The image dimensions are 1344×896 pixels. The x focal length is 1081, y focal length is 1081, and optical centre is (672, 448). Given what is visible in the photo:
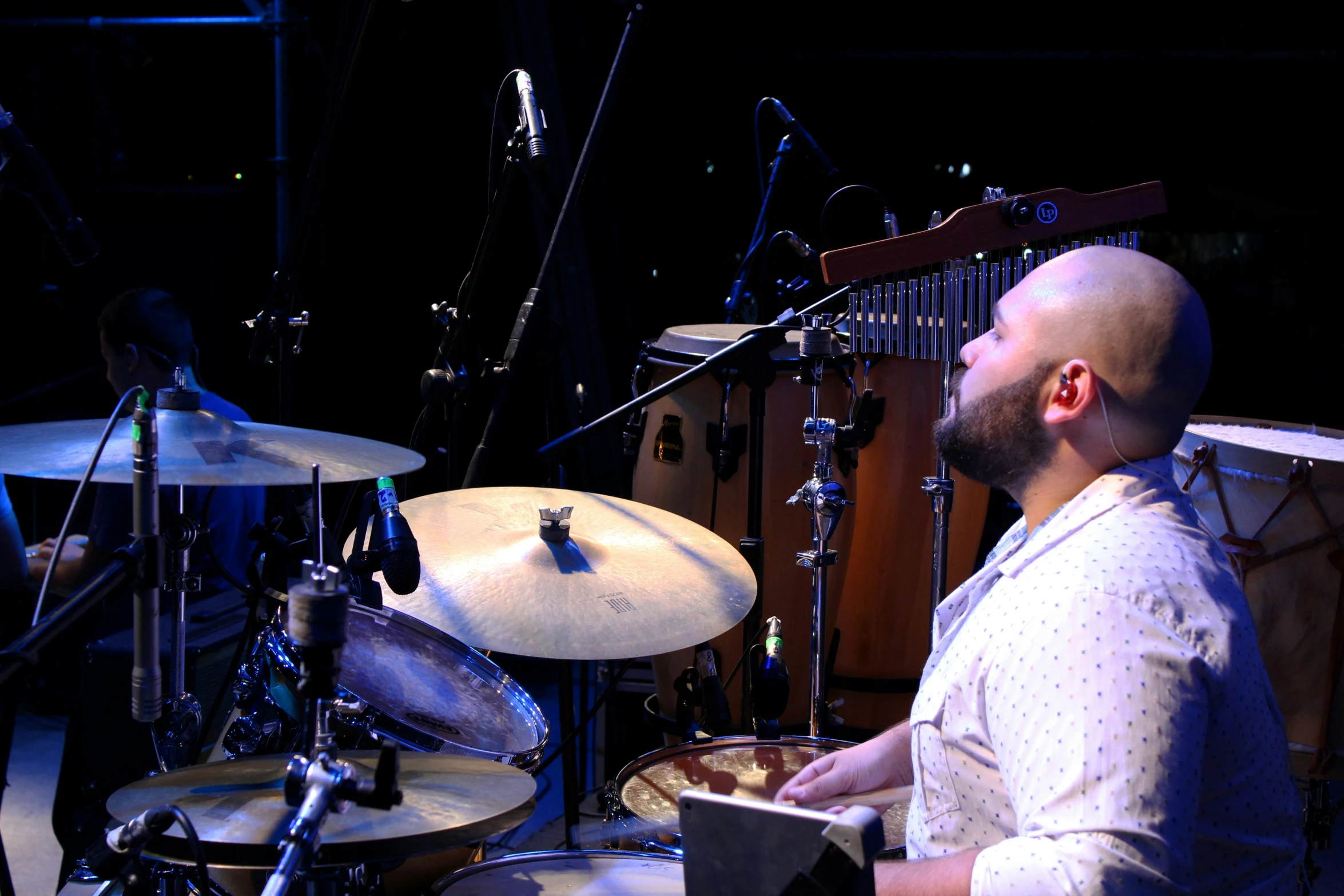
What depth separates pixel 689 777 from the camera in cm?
195

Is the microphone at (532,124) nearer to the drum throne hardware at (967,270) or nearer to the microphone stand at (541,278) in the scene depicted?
the microphone stand at (541,278)

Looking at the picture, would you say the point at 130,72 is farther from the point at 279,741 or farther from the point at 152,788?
the point at 152,788

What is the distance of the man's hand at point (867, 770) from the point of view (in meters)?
1.71

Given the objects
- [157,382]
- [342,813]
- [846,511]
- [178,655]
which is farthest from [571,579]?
[157,382]

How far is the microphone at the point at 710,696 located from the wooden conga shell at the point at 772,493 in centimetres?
76

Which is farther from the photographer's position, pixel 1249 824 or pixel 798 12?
pixel 798 12

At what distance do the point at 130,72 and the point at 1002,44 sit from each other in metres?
3.67

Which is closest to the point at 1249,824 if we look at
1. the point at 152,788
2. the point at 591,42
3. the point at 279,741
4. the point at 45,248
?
the point at 152,788

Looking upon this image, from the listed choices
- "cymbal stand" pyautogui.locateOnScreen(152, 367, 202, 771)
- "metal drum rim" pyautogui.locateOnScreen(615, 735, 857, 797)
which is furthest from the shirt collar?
"cymbal stand" pyautogui.locateOnScreen(152, 367, 202, 771)

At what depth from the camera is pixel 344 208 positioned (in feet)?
14.1

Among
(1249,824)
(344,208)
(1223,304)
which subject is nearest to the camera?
(1249,824)

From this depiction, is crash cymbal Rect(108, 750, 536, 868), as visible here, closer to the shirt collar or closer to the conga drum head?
the conga drum head

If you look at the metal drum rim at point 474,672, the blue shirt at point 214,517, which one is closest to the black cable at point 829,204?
the metal drum rim at point 474,672

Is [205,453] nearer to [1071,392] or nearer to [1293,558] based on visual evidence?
[1071,392]
